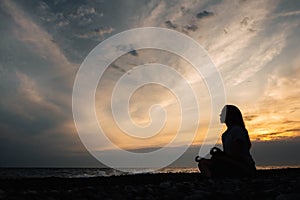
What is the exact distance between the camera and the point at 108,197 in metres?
5.62

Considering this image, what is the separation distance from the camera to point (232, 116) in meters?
9.63

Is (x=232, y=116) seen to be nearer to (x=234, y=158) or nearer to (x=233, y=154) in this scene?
(x=233, y=154)

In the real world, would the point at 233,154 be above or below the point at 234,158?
above

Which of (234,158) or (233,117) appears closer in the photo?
(234,158)

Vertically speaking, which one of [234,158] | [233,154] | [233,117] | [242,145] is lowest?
[234,158]

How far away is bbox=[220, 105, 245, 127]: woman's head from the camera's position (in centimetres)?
959

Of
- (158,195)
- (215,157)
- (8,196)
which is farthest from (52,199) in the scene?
(215,157)

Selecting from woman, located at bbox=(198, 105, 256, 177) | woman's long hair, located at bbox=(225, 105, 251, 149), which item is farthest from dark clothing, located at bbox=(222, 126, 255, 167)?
woman's long hair, located at bbox=(225, 105, 251, 149)

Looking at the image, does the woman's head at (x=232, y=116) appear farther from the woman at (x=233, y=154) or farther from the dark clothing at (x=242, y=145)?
the dark clothing at (x=242, y=145)

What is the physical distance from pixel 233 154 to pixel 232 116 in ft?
3.85

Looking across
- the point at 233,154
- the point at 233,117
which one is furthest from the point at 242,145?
the point at 233,117

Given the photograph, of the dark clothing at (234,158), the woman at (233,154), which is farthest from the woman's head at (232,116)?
the dark clothing at (234,158)

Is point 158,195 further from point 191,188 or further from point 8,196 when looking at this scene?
point 8,196

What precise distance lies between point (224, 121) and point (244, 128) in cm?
66
